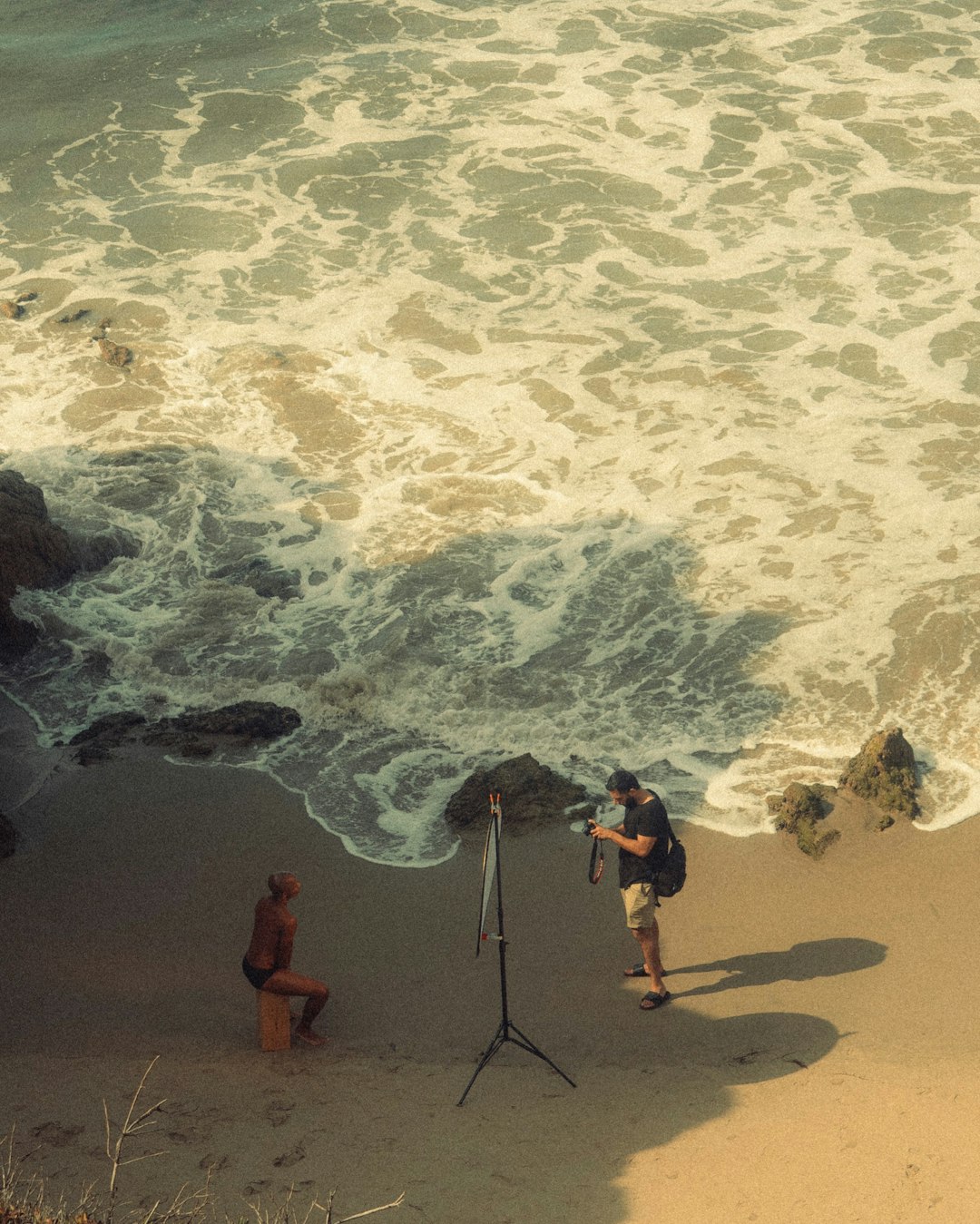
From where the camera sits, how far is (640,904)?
22.7ft

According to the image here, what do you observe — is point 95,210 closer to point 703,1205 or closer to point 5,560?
point 5,560

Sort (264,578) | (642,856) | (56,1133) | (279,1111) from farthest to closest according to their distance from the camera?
(264,578) → (642,856) → (279,1111) → (56,1133)

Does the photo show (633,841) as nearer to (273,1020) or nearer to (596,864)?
(596,864)

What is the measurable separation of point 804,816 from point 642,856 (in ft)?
6.49

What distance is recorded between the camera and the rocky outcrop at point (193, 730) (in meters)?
9.57

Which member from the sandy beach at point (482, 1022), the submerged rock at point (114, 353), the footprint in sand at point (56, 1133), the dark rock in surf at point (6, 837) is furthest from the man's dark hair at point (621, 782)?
the submerged rock at point (114, 353)

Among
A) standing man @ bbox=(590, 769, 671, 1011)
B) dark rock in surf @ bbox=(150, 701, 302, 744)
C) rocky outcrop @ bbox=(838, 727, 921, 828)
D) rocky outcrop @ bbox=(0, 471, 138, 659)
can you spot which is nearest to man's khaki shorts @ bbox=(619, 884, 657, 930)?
standing man @ bbox=(590, 769, 671, 1011)

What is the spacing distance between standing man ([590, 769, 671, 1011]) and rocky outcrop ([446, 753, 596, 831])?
1.68 meters

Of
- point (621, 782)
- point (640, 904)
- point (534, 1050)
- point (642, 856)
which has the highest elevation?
point (621, 782)

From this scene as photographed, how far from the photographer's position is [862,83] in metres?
22.4

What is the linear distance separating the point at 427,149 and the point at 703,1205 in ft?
63.3

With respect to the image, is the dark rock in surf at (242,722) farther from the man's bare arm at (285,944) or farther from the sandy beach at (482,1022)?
the man's bare arm at (285,944)

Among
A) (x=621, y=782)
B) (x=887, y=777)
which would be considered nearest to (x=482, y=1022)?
(x=621, y=782)

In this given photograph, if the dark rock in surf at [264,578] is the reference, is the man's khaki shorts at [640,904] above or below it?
above
